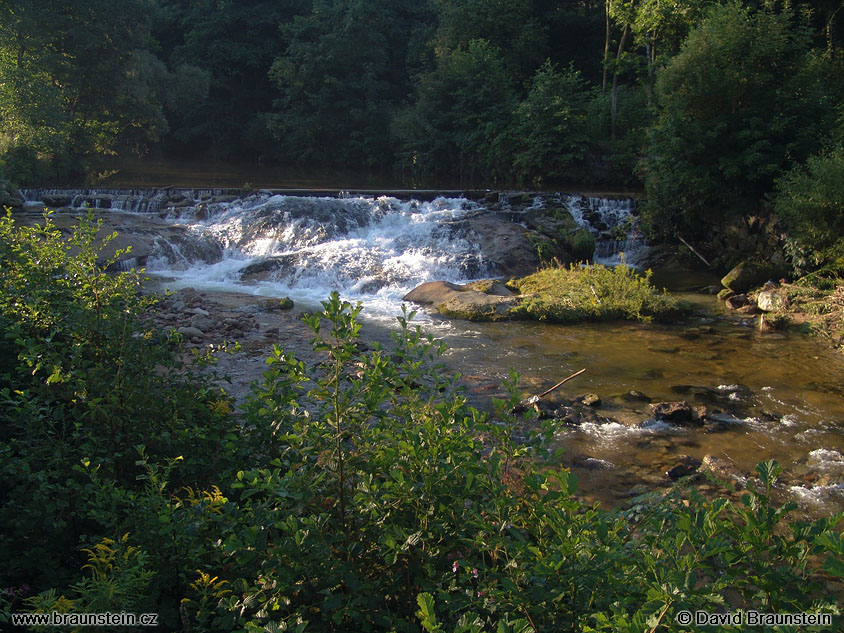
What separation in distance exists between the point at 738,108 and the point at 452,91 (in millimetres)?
13394

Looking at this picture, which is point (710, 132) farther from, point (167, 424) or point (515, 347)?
point (167, 424)

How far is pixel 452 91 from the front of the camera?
25.0 meters

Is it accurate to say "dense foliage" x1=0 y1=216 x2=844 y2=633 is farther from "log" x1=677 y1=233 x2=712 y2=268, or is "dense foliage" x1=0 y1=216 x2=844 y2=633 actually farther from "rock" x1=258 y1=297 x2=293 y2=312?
"log" x1=677 y1=233 x2=712 y2=268

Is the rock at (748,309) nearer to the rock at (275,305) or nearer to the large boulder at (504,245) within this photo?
the large boulder at (504,245)

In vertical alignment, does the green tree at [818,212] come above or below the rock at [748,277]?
above

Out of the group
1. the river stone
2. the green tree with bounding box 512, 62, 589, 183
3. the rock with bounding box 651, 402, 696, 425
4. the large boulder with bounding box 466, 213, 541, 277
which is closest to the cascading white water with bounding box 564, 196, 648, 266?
the large boulder with bounding box 466, 213, 541, 277

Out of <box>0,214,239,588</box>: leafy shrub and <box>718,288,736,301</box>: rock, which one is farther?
<box>718,288,736,301</box>: rock

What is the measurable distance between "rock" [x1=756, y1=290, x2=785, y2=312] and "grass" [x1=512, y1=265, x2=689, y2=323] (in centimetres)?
142

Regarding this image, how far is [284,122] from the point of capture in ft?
93.7

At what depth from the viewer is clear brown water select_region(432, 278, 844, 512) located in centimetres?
565

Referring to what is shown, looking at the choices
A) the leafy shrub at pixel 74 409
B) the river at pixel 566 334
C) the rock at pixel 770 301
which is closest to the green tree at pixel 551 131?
the river at pixel 566 334

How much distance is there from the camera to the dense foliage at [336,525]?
1972 mm

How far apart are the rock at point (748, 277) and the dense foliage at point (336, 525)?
35.1 ft

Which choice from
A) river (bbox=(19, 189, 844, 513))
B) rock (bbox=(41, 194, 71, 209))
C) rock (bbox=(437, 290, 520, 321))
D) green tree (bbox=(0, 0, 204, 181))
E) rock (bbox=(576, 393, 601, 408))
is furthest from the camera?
green tree (bbox=(0, 0, 204, 181))
